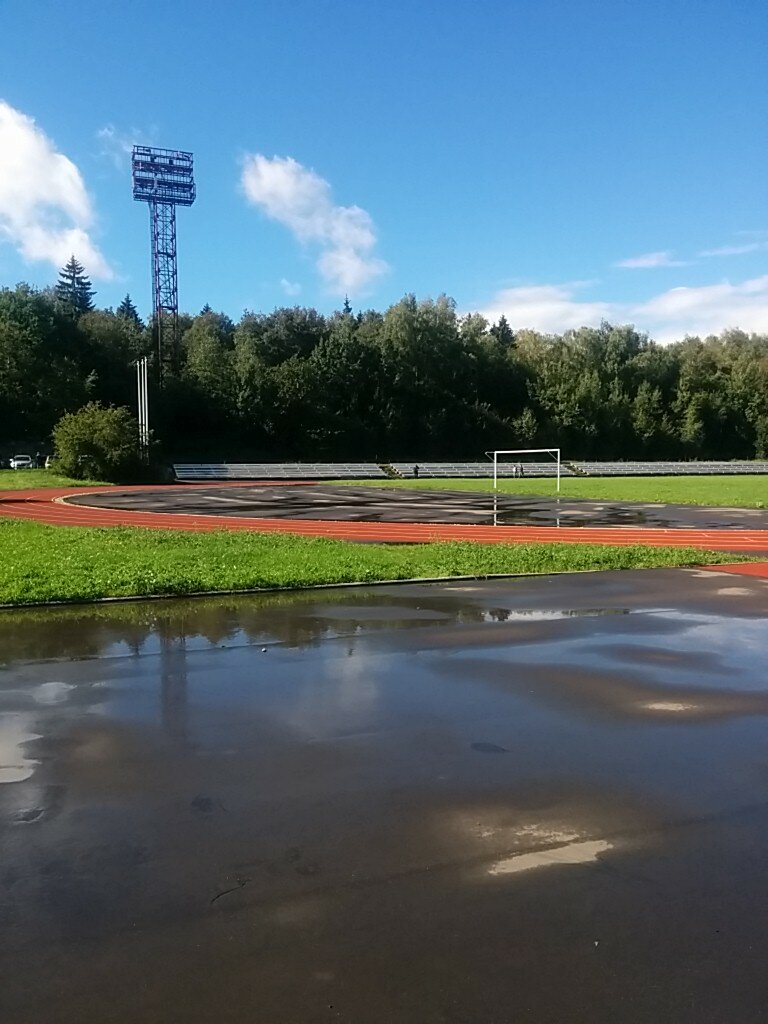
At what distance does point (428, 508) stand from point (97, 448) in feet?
88.5

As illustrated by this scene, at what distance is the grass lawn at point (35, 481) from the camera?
4294cm

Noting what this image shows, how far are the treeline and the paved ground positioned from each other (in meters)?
36.9

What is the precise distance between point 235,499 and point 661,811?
103ft

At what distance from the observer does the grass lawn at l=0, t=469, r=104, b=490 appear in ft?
141

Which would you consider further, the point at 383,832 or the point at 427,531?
the point at 427,531

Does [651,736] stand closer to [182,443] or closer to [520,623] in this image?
[520,623]

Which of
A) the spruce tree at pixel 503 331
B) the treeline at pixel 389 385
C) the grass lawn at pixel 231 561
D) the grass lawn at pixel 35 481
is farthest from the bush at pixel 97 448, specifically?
the spruce tree at pixel 503 331

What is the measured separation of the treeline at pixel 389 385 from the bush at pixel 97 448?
60.8ft

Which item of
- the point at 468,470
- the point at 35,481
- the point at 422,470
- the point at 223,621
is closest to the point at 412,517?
the point at 223,621

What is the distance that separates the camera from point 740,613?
10211 mm

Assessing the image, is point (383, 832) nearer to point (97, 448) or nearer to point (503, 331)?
point (97, 448)

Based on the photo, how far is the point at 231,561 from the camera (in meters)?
13.9

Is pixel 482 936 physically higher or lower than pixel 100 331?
lower

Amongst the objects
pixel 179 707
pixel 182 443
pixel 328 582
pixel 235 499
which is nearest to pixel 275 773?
pixel 179 707
